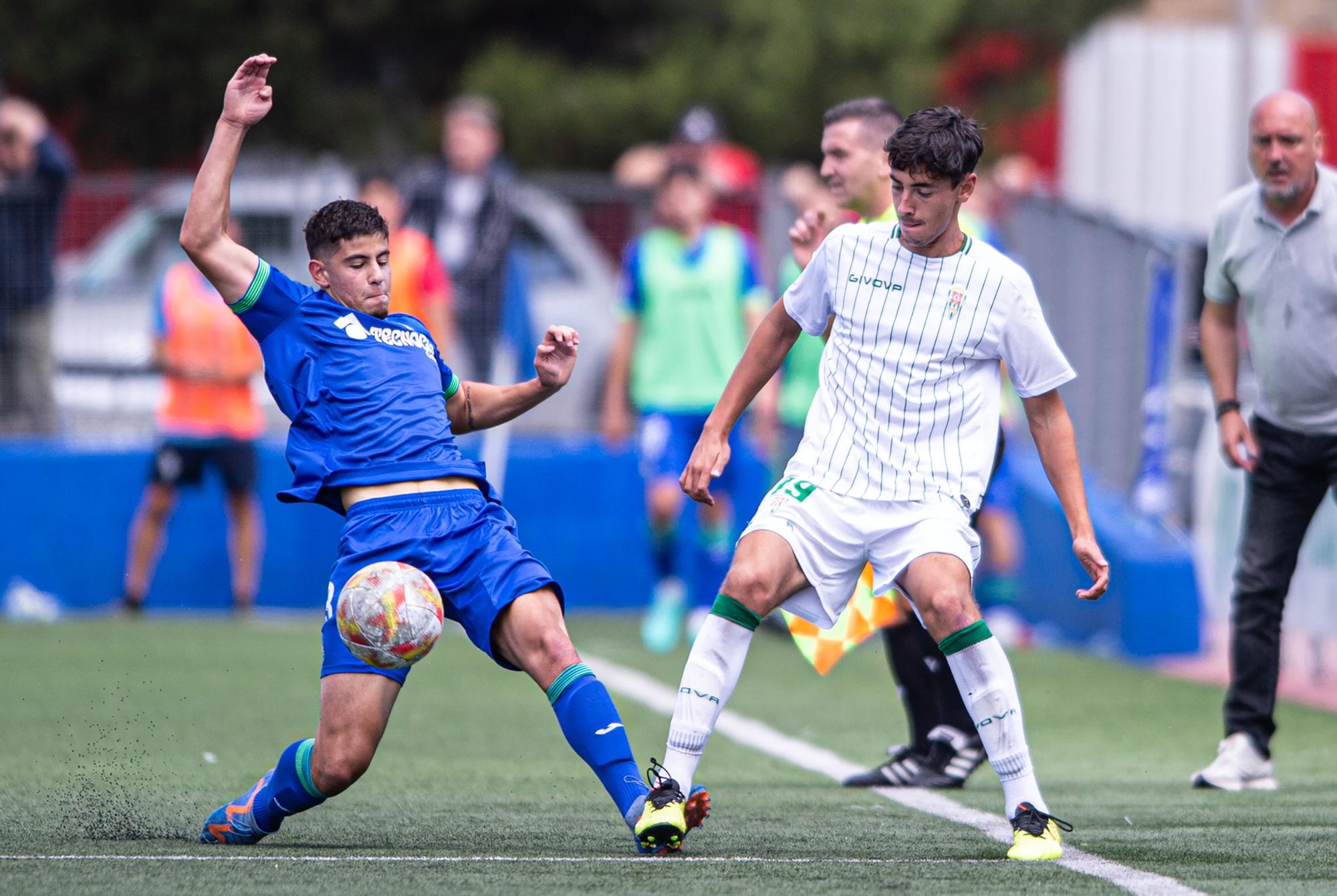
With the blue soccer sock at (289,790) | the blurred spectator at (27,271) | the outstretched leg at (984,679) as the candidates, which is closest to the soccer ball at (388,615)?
the blue soccer sock at (289,790)

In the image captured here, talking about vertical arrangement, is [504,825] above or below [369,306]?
below

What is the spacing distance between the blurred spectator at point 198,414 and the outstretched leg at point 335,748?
711cm

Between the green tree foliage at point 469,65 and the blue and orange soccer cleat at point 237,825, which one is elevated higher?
the green tree foliage at point 469,65

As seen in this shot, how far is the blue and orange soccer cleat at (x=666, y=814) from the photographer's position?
5.23 m

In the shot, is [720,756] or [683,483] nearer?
[683,483]

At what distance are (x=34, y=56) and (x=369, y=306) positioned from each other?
1391 centimetres

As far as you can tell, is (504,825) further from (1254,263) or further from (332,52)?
(332,52)

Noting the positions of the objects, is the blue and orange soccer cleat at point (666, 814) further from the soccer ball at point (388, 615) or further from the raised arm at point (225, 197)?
the raised arm at point (225, 197)

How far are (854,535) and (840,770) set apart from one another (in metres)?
2.08

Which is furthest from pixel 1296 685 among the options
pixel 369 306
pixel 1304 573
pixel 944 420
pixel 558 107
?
pixel 558 107

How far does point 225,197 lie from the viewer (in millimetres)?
5484

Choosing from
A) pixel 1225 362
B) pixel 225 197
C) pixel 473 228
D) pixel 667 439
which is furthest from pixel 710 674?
pixel 473 228

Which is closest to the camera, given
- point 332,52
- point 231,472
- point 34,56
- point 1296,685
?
point 1296,685

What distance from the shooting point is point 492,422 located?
6.00m
